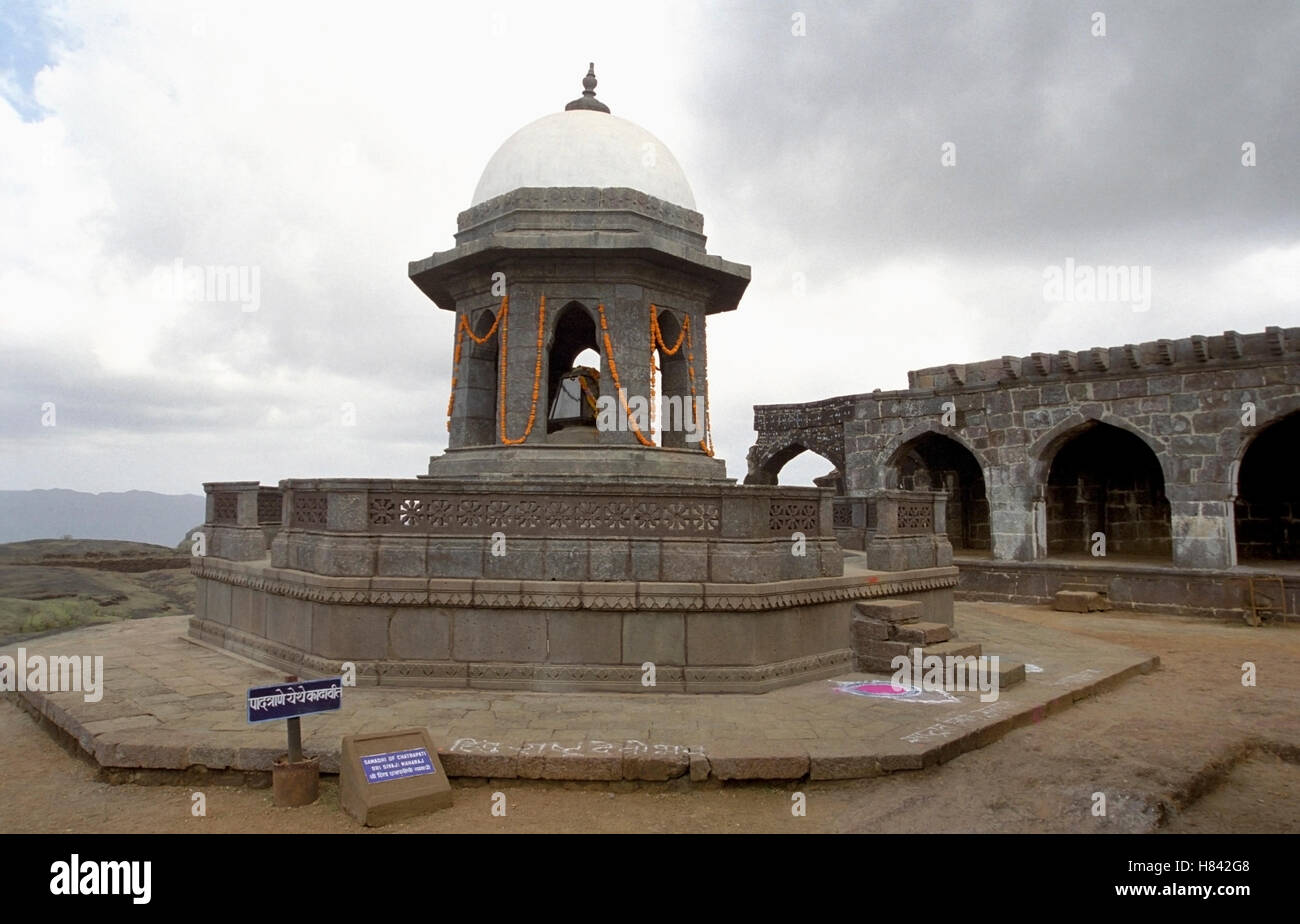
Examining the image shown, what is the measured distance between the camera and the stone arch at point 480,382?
31.9ft

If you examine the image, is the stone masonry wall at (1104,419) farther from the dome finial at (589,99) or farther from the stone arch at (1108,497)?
the dome finial at (589,99)

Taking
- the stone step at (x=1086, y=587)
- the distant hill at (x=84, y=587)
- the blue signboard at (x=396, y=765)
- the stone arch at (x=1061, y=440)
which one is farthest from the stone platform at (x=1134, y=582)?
the distant hill at (x=84, y=587)

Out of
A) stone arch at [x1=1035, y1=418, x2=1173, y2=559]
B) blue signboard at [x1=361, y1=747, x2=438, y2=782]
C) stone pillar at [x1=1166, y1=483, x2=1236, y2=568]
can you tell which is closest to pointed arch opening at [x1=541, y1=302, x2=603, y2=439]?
blue signboard at [x1=361, y1=747, x2=438, y2=782]

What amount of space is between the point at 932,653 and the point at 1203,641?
6.07 meters

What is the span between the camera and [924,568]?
29.2 feet

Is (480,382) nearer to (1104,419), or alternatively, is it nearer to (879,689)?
(879,689)

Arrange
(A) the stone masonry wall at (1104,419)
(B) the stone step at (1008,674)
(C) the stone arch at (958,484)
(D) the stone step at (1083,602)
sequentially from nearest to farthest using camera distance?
(B) the stone step at (1008,674), (A) the stone masonry wall at (1104,419), (D) the stone step at (1083,602), (C) the stone arch at (958,484)

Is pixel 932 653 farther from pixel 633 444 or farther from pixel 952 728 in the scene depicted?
pixel 633 444

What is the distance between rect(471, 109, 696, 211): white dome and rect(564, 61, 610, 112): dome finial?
0.26 m

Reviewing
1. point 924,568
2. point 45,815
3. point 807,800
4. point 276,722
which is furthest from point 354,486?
point 924,568

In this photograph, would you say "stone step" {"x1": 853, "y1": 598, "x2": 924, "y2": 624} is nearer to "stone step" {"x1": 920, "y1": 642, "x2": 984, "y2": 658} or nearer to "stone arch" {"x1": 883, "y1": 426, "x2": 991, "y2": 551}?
Result: "stone step" {"x1": 920, "y1": 642, "x2": 984, "y2": 658}

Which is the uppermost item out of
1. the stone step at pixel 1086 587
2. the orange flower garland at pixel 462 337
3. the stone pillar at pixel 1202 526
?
the orange flower garland at pixel 462 337

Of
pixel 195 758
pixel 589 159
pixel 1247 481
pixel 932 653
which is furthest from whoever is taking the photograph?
pixel 1247 481

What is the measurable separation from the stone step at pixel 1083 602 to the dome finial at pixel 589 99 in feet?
36.0
